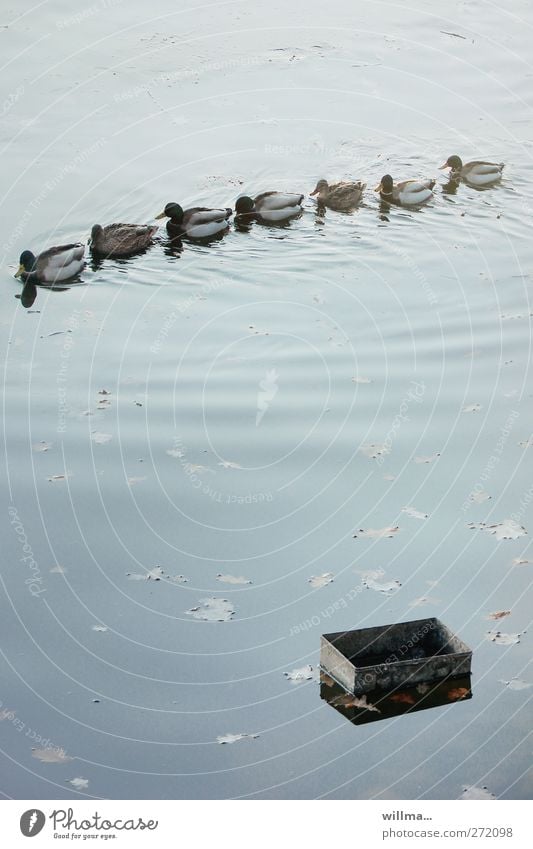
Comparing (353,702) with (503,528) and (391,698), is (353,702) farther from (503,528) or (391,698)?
(503,528)

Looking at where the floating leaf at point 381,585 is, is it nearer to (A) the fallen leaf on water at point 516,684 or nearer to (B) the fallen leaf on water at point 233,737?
(A) the fallen leaf on water at point 516,684

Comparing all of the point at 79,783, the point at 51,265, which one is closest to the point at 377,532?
the point at 79,783

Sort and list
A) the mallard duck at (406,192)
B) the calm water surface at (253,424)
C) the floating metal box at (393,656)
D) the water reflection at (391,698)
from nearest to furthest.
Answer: the calm water surface at (253,424)
the water reflection at (391,698)
the floating metal box at (393,656)
the mallard duck at (406,192)

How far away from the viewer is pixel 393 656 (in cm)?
744

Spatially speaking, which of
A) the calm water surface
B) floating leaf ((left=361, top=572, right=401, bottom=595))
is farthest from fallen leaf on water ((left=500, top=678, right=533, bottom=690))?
floating leaf ((left=361, top=572, right=401, bottom=595))

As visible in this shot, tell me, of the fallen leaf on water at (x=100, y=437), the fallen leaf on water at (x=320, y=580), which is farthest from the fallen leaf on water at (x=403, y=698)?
the fallen leaf on water at (x=100, y=437)

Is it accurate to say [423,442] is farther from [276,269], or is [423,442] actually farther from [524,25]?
[524,25]

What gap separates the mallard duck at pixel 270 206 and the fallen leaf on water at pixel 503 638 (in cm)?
851

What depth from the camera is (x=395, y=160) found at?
1681cm

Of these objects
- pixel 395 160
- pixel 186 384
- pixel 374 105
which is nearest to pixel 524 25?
pixel 374 105

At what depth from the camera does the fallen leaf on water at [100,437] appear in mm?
10000

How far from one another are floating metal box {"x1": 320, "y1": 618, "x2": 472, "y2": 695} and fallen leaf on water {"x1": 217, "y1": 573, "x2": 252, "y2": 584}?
39.7 inches

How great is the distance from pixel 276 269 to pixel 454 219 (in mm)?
2866

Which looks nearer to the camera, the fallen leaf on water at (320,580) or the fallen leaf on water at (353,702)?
the fallen leaf on water at (353,702)
